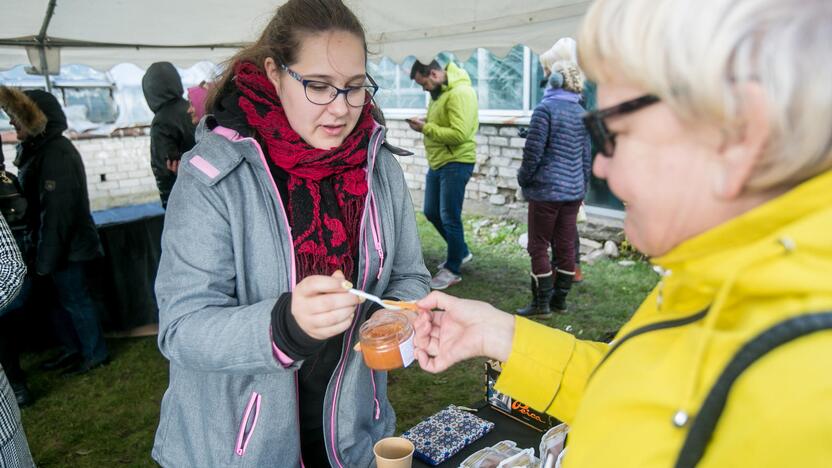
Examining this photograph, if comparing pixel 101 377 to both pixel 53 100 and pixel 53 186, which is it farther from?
pixel 53 100

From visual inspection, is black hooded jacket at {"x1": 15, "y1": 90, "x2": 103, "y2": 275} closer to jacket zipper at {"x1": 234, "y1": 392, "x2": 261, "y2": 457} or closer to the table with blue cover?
the table with blue cover

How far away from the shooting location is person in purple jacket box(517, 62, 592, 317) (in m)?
4.62

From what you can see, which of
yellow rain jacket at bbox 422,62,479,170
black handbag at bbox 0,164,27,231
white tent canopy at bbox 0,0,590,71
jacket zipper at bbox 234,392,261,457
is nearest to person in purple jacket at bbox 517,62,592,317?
white tent canopy at bbox 0,0,590,71

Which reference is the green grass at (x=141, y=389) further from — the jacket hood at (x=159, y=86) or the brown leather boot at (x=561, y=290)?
the jacket hood at (x=159, y=86)

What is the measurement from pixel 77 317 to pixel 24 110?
1.61 meters

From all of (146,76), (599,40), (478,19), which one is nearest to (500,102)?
(478,19)

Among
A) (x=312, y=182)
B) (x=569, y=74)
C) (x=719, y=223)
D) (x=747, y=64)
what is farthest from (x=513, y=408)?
(x=569, y=74)

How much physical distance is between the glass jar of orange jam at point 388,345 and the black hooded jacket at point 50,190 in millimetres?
3571

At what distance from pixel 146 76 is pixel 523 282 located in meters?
4.37

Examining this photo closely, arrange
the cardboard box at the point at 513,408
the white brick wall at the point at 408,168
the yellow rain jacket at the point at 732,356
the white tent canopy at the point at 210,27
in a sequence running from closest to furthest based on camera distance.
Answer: the yellow rain jacket at the point at 732,356
the cardboard box at the point at 513,408
the white tent canopy at the point at 210,27
the white brick wall at the point at 408,168

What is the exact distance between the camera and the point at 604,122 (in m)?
0.77

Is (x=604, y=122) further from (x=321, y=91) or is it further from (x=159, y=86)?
(x=159, y=86)

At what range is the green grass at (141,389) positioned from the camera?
3.47 metres

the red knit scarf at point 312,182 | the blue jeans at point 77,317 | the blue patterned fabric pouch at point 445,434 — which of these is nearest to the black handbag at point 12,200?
the blue jeans at point 77,317
